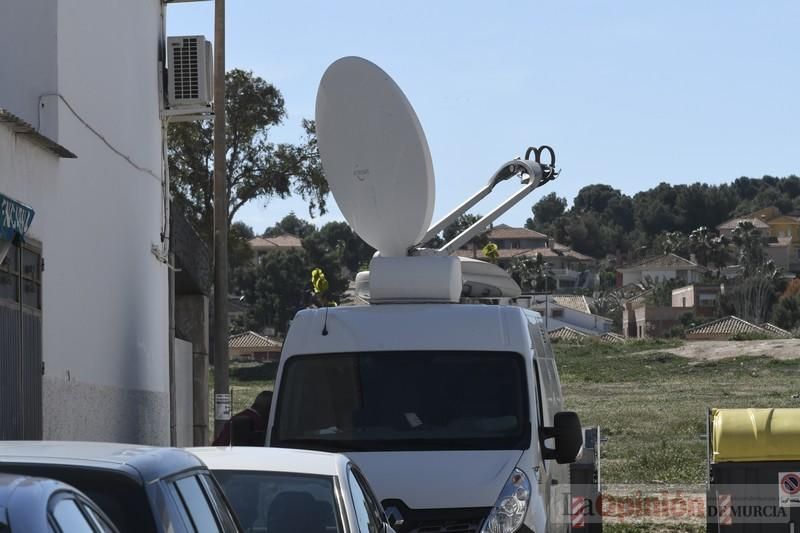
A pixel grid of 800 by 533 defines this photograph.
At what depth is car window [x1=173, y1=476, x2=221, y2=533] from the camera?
5245mm

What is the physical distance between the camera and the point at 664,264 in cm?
16262

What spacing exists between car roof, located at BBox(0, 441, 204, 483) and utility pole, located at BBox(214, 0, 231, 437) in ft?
52.2

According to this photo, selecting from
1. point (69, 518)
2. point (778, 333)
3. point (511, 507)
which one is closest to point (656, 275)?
point (778, 333)

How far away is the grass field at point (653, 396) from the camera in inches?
1121

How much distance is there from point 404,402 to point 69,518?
6605 millimetres

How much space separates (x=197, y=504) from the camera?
5445mm

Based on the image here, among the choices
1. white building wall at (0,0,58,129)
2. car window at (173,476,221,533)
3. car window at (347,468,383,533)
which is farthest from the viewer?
white building wall at (0,0,58,129)

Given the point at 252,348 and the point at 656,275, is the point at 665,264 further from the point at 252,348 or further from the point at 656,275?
the point at 252,348

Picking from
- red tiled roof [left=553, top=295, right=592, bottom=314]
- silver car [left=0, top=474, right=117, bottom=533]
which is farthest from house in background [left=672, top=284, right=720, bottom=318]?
silver car [left=0, top=474, right=117, bottom=533]

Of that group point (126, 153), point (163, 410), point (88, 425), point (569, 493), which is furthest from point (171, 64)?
point (569, 493)

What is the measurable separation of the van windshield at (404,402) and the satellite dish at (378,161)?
1.72 metres

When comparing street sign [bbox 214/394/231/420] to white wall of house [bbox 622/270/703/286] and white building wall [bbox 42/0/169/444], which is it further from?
white wall of house [bbox 622/270/703/286]

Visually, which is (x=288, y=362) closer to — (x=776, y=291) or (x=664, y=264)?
(x=776, y=291)

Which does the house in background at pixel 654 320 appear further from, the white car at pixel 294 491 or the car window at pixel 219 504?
the car window at pixel 219 504
